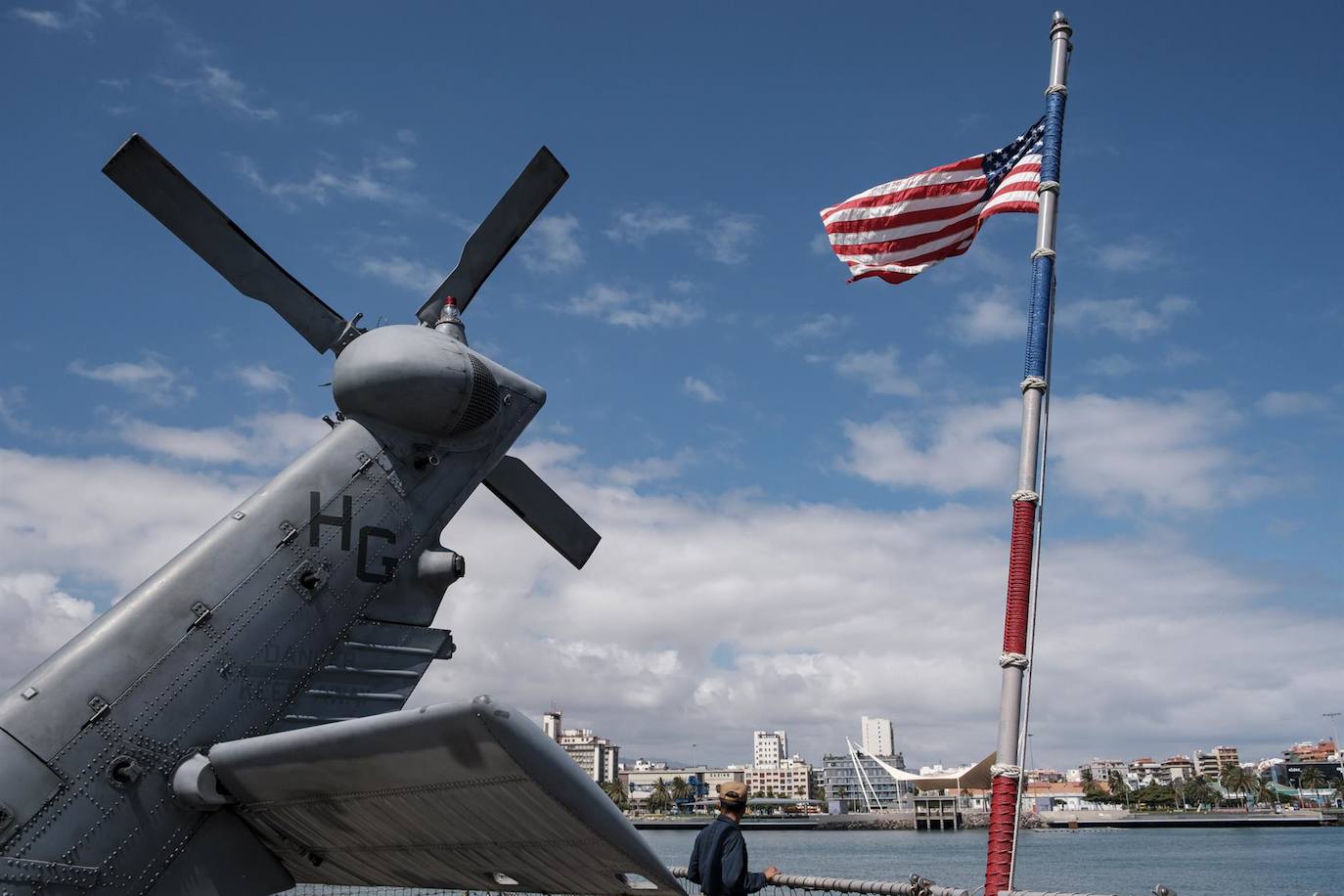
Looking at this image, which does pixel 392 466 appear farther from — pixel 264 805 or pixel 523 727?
pixel 523 727

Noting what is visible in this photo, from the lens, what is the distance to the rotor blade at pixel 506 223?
8.80 meters

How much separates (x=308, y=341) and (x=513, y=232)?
2031 millimetres

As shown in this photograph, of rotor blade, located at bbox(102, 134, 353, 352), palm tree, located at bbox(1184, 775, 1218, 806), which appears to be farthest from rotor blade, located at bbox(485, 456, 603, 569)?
palm tree, located at bbox(1184, 775, 1218, 806)

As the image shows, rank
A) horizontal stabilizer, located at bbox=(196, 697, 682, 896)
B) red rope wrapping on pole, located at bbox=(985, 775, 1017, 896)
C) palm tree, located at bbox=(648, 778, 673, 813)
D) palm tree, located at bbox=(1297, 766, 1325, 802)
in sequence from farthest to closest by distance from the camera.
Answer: palm tree, located at bbox=(1297, 766, 1325, 802)
palm tree, located at bbox=(648, 778, 673, 813)
red rope wrapping on pole, located at bbox=(985, 775, 1017, 896)
horizontal stabilizer, located at bbox=(196, 697, 682, 896)

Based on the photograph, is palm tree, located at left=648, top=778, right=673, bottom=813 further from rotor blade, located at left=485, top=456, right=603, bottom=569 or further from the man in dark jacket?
the man in dark jacket

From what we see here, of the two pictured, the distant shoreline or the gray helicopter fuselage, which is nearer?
the gray helicopter fuselage

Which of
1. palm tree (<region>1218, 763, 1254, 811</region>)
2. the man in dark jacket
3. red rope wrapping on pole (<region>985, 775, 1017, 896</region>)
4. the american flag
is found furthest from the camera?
palm tree (<region>1218, 763, 1254, 811</region>)

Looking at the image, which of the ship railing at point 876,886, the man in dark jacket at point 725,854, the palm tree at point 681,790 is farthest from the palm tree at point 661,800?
the man in dark jacket at point 725,854

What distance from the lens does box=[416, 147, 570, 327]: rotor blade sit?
347 inches

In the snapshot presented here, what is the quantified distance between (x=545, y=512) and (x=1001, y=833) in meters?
4.48

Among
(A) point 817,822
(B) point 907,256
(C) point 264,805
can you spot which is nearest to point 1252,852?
(A) point 817,822

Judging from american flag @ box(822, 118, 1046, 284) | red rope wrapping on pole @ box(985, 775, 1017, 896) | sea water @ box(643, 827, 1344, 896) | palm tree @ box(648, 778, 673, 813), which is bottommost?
palm tree @ box(648, 778, 673, 813)

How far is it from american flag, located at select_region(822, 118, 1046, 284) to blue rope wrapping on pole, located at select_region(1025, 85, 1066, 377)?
41.8 inches

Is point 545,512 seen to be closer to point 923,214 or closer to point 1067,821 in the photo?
point 923,214
